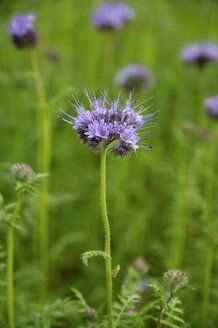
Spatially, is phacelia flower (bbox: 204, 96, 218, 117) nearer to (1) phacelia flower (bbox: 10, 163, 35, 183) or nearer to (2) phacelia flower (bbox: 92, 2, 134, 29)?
(1) phacelia flower (bbox: 10, 163, 35, 183)

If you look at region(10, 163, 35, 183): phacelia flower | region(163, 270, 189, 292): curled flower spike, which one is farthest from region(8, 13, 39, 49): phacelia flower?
region(163, 270, 189, 292): curled flower spike

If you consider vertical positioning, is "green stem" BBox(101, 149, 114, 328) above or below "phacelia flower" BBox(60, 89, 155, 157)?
below

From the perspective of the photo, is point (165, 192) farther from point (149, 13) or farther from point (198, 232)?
point (149, 13)

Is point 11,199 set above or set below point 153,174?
below

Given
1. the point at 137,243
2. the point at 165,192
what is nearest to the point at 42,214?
the point at 137,243

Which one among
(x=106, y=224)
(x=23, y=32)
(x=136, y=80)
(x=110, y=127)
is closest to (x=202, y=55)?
(x=136, y=80)

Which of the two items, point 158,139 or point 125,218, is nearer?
point 125,218
